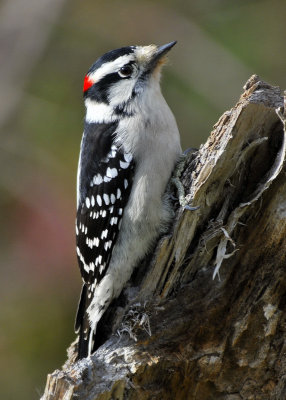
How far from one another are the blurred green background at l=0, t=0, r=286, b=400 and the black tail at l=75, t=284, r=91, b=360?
2486 mm

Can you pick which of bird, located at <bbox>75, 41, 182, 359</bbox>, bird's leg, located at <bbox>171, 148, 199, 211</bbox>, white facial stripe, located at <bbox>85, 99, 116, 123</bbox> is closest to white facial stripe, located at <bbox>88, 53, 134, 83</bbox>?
bird, located at <bbox>75, 41, 182, 359</bbox>

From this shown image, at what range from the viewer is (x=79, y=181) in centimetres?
470

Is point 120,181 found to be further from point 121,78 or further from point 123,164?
point 121,78

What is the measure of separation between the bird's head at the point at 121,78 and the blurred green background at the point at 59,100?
264cm

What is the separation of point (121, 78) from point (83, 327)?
1724 millimetres

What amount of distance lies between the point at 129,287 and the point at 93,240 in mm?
406

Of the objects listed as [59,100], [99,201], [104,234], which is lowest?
[104,234]

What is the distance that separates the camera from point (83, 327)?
14.6 ft

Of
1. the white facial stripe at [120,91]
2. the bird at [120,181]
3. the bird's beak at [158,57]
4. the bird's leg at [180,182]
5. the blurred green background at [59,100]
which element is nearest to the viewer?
the bird's leg at [180,182]

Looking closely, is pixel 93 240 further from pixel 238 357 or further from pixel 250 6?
pixel 250 6

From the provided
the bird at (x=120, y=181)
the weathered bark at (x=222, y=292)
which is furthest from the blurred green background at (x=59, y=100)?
the weathered bark at (x=222, y=292)

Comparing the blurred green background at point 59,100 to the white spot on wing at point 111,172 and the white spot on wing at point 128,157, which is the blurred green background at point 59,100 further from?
the white spot on wing at point 128,157

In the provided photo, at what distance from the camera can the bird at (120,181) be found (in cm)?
429

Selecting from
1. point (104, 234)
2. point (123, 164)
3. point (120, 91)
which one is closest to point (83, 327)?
point (104, 234)
